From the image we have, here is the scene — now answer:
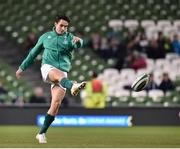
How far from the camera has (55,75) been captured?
12453 millimetres

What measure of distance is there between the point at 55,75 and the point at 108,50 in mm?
14236

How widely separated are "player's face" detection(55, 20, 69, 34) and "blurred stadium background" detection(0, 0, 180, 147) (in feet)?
28.7

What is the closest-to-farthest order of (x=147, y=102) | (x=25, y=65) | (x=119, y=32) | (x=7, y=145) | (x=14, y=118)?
(x=7, y=145) < (x=25, y=65) < (x=14, y=118) < (x=147, y=102) < (x=119, y=32)

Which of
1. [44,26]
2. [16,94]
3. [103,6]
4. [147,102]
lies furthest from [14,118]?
[103,6]

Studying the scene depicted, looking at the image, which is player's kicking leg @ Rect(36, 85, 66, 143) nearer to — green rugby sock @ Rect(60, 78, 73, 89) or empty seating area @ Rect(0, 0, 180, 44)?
green rugby sock @ Rect(60, 78, 73, 89)

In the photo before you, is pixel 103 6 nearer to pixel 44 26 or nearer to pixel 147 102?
pixel 44 26

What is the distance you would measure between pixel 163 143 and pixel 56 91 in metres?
2.06

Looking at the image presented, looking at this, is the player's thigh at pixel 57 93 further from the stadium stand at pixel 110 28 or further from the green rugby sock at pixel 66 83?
the stadium stand at pixel 110 28

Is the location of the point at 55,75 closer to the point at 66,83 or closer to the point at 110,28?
the point at 66,83

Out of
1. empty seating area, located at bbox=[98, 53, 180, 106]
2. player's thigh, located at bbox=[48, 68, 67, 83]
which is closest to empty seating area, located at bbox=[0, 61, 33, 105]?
empty seating area, located at bbox=[98, 53, 180, 106]

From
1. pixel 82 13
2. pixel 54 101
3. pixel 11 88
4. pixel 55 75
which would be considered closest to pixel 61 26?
pixel 55 75

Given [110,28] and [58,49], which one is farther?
[110,28]

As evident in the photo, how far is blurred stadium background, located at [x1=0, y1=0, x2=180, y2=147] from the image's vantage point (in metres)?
23.5

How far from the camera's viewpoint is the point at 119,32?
92.0ft
